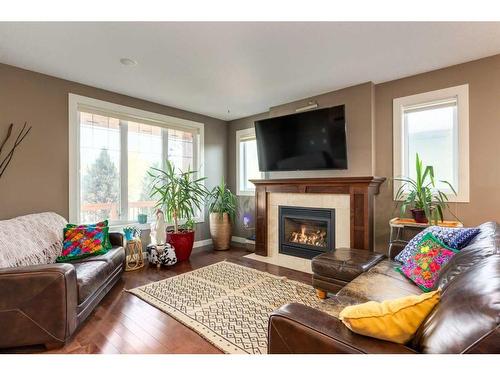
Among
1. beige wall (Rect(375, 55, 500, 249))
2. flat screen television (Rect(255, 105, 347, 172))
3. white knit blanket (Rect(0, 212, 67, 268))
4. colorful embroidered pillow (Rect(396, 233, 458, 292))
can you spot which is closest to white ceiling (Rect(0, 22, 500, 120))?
beige wall (Rect(375, 55, 500, 249))

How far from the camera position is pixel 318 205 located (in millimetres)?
3549

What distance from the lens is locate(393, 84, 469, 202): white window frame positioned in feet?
Answer: 8.85

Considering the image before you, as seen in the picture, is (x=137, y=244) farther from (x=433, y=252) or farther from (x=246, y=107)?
(x=433, y=252)

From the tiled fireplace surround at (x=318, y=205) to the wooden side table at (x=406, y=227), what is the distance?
0.91ft

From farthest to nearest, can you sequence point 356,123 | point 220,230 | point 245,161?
point 245,161, point 220,230, point 356,123

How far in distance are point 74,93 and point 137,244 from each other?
2109 millimetres

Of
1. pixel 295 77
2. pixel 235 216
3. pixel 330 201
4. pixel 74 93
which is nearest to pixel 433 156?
pixel 330 201

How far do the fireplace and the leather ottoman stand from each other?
0.95 metres

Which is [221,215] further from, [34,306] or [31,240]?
[34,306]

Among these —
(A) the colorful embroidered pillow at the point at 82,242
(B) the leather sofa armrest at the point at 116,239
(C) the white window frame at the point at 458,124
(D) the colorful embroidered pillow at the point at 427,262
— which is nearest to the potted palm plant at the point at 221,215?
(B) the leather sofa armrest at the point at 116,239

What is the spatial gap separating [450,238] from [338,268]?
867 millimetres

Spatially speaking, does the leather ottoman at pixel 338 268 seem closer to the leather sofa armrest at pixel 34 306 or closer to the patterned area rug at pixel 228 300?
the patterned area rug at pixel 228 300

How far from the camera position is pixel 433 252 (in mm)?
Answer: 1837

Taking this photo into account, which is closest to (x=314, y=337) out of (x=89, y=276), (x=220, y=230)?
(x=89, y=276)
